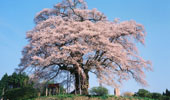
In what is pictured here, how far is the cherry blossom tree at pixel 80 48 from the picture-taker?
17.7m

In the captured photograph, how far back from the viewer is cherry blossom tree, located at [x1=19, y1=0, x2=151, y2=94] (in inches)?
696

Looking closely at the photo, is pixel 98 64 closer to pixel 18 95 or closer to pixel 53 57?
pixel 53 57

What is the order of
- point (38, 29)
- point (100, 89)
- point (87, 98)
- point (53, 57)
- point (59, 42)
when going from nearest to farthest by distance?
point (87, 98) < point (53, 57) < point (59, 42) < point (38, 29) < point (100, 89)

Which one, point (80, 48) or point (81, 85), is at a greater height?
point (80, 48)

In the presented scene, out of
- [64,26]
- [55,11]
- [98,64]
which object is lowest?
[98,64]

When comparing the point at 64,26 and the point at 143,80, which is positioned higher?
the point at 64,26

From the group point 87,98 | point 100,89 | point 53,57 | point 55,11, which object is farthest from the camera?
point 100,89

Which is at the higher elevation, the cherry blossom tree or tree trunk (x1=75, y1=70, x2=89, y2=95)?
the cherry blossom tree

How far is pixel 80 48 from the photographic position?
679 inches

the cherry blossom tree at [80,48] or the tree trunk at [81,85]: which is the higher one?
the cherry blossom tree at [80,48]

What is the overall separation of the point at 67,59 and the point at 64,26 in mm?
3417

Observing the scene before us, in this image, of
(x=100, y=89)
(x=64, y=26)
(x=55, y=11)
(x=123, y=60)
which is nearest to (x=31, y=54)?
(x=64, y=26)

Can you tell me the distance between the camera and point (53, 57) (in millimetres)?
16906

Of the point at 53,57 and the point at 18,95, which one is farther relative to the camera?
the point at 18,95
